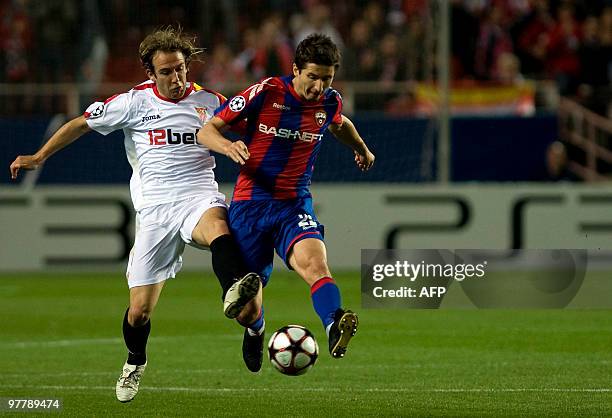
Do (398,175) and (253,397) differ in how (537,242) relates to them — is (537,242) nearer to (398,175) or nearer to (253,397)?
(398,175)

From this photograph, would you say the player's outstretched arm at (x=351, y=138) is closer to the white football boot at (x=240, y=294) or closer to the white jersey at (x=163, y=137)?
the white jersey at (x=163, y=137)

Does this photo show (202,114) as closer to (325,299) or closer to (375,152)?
(325,299)

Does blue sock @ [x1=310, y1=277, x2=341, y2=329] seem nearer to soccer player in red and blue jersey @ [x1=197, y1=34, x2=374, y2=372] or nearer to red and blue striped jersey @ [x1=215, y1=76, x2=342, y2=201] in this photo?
soccer player in red and blue jersey @ [x1=197, y1=34, x2=374, y2=372]

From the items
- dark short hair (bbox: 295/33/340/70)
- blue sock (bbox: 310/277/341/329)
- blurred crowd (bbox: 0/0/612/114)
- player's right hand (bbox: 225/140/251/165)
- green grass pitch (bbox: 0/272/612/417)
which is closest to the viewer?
player's right hand (bbox: 225/140/251/165)

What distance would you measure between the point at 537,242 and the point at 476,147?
1.93 m

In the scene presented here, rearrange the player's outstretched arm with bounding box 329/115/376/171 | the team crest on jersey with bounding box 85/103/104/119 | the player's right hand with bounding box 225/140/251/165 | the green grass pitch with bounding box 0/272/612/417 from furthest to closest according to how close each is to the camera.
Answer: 1. the team crest on jersey with bounding box 85/103/104/119
2. the player's outstretched arm with bounding box 329/115/376/171
3. the green grass pitch with bounding box 0/272/612/417
4. the player's right hand with bounding box 225/140/251/165

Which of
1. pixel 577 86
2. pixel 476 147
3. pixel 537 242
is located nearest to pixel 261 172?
pixel 537 242

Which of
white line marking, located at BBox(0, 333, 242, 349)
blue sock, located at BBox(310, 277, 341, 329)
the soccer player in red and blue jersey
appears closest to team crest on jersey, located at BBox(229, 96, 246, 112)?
the soccer player in red and blue jersey

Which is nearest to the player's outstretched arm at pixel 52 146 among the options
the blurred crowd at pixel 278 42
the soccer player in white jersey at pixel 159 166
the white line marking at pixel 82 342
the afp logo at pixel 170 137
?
the soccer player in white jersey at pixel 159 166

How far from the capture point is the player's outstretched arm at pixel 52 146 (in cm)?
822

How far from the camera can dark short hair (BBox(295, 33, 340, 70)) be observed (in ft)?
24.5

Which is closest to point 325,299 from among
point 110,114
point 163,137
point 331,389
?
point 331,389

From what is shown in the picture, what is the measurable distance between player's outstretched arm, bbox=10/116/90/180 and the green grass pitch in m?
1.44

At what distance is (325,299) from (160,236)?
1397 mm
